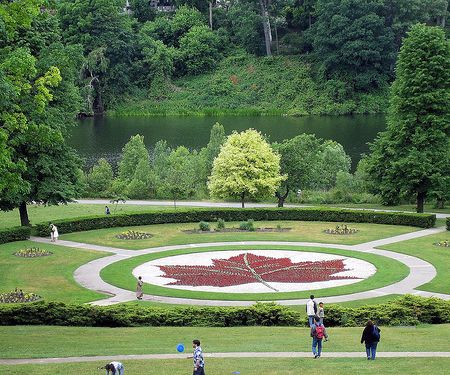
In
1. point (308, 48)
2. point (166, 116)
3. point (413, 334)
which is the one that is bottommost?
point (413, 334)

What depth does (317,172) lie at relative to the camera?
260 ft

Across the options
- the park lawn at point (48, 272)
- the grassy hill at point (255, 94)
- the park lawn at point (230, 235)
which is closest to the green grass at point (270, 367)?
the park lawn at point (48, 272)

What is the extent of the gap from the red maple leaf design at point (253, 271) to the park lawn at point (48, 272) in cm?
516

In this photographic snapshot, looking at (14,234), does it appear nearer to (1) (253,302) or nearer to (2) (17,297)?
(2) (17,297)

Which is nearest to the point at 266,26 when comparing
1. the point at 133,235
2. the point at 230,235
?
the point at 230,235

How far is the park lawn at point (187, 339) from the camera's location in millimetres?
31484

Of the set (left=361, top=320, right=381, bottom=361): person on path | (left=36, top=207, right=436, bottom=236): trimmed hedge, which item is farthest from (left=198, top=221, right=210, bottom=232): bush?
(left=361, top=320, right=381, bottom=361): person on path

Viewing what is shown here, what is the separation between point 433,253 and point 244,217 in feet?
57.2

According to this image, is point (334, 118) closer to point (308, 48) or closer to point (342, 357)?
point (308, 48)

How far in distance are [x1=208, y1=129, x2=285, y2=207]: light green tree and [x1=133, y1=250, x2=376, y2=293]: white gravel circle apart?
1338 cm

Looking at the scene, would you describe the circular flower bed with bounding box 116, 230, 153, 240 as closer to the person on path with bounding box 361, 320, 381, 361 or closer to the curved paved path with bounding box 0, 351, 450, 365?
the curved paved path with bounding box 0, 351, 450, 365

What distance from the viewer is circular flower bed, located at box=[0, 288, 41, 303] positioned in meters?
43.3

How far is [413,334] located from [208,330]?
7.82m

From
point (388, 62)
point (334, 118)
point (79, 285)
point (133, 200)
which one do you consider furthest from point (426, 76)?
point (388, 62)
